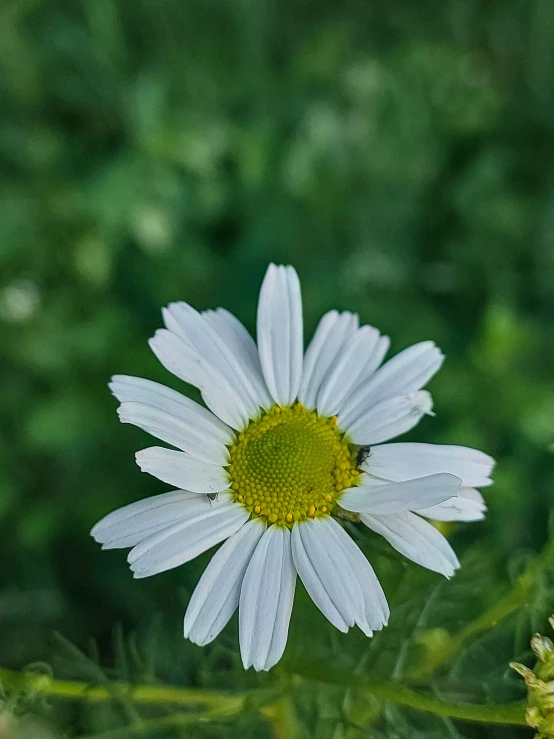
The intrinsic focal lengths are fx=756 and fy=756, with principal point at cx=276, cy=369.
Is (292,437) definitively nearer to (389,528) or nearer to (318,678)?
(389,528)

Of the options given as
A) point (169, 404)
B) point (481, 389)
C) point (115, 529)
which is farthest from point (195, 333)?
point (481, 389)

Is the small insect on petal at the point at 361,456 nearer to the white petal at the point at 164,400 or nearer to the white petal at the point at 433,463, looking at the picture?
the white petal at the point at 433,463

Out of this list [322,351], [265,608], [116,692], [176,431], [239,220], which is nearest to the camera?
[265,608]

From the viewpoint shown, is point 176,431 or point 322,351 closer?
point 176,431

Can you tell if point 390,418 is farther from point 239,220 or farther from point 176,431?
point 239,220

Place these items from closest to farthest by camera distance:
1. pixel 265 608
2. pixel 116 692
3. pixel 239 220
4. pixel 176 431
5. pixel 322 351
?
pixel 265 608, pixel 176 431, pixel 116 692, pixel 322 351, pixel 239 220

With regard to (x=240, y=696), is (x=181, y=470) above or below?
above

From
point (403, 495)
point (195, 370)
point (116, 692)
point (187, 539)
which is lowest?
point (116, 692)

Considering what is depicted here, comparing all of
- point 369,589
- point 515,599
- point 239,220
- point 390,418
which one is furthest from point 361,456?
Answer: point 239,220
